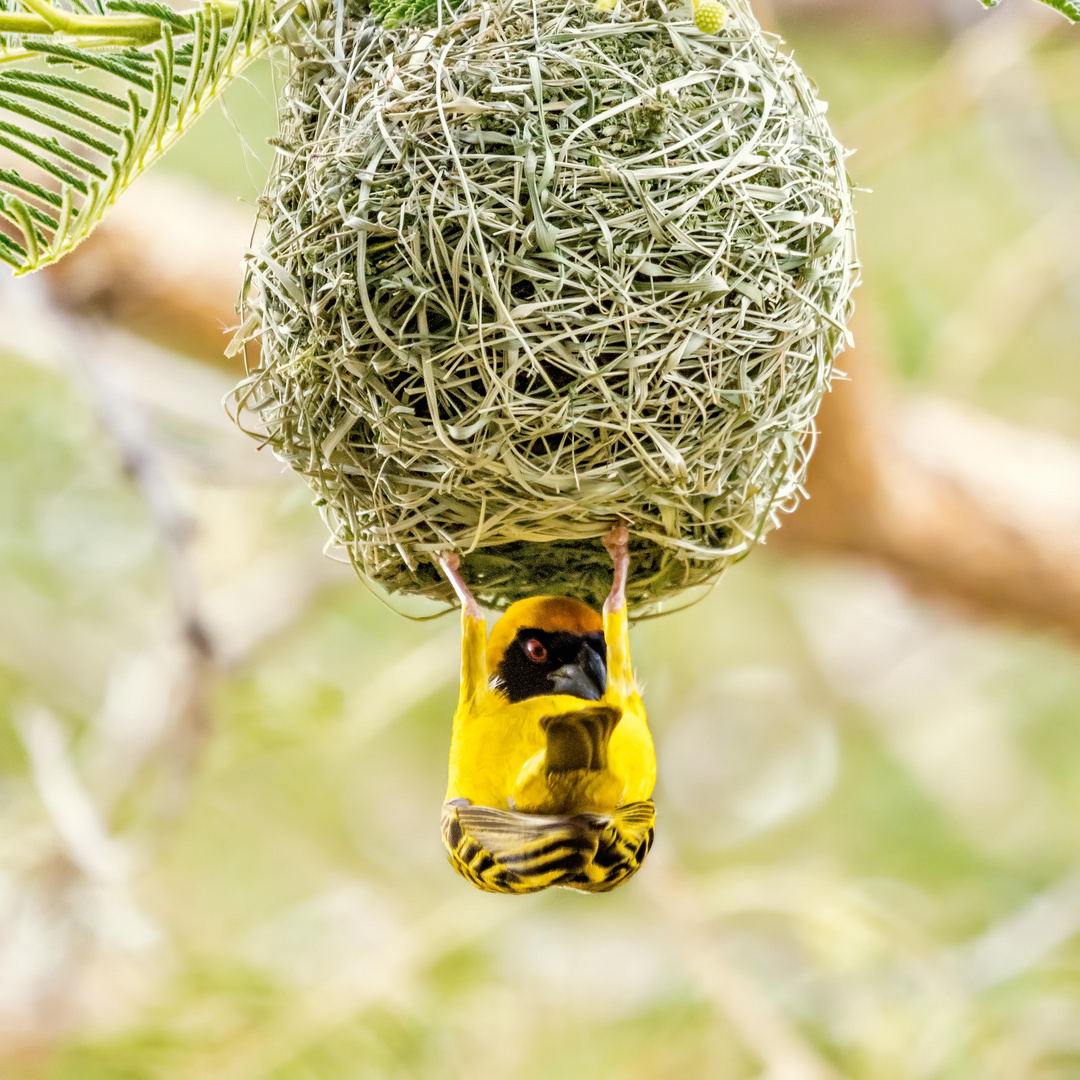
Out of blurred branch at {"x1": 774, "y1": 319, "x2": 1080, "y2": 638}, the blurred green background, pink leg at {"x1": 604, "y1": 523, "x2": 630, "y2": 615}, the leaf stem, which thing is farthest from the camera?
blurred branch at {"x1": 774, "y1": 319, "x2": 1080, "y2": 638}

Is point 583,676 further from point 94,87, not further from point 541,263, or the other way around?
point 94,87

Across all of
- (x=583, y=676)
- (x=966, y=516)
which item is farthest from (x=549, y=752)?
(x=966, y=516)

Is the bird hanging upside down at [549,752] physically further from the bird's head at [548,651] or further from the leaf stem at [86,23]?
the leaf stem at [86,23]

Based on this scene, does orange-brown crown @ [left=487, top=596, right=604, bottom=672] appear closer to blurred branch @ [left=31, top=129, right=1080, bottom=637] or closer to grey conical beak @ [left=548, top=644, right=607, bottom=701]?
grey conical beak @ [left=548, top=644, right=607, bottom=701]

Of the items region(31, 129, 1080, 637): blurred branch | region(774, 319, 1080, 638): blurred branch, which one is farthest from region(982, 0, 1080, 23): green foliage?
region(774, 319, 1080, 638): blurred branch

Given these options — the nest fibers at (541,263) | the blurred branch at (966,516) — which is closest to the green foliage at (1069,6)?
the nest fibers at (541,263)

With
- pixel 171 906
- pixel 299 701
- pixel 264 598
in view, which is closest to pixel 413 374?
pixel 299 701

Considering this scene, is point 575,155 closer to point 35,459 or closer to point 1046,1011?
point 1046,1011
